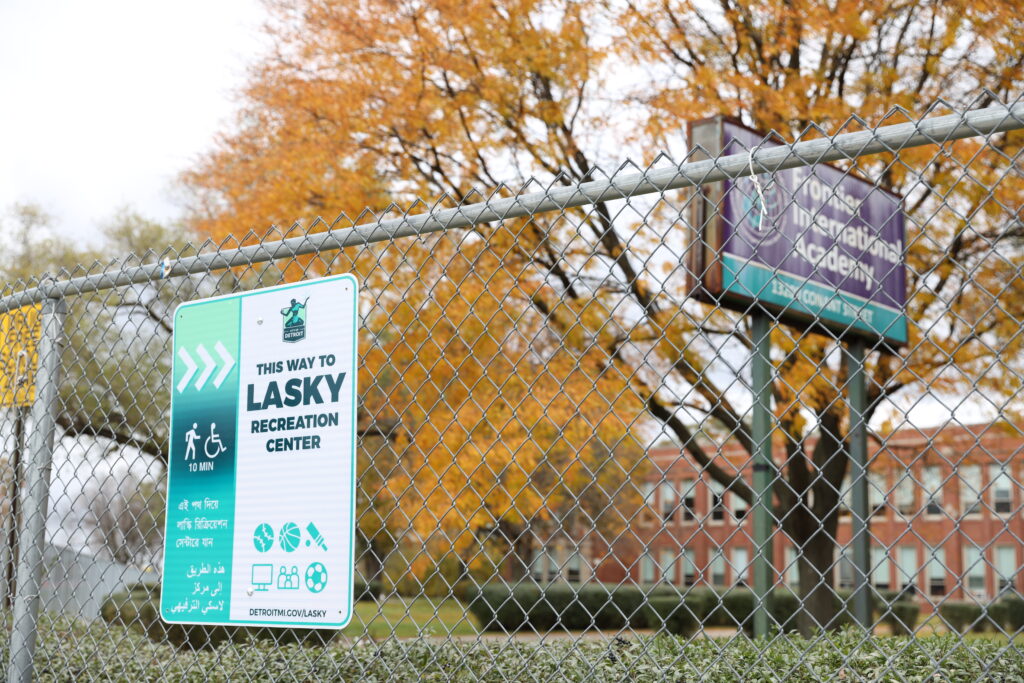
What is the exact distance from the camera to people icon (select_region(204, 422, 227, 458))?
3.00m

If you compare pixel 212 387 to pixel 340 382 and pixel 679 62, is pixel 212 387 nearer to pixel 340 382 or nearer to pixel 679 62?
pixel 340 382

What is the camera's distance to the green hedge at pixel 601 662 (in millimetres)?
2779

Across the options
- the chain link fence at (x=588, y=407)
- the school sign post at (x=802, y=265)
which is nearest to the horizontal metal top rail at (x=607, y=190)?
the chain link fence at (x=588, y=407)

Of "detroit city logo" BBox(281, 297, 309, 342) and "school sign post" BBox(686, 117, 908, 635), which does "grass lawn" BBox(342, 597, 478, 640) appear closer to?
"detroit city logo" BBox(281, 297, 309, 342)

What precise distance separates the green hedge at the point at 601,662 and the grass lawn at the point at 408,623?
0.29 ft

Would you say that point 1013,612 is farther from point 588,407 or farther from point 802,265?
point 802,265

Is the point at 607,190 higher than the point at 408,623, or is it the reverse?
the point at 607,190

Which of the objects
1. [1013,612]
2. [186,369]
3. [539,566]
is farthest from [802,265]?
[539,566]

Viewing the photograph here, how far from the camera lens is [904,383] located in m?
10.2

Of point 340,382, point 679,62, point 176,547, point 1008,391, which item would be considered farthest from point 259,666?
point 679,62

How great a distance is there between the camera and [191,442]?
3.08 meters

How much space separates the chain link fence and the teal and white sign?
0.21 meters

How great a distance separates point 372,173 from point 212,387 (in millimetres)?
8072

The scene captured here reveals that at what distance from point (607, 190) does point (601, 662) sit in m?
1.26
